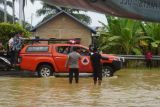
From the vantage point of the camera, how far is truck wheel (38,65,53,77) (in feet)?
83.8

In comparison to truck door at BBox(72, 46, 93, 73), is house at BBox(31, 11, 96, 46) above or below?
above

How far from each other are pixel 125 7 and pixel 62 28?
3871 cm

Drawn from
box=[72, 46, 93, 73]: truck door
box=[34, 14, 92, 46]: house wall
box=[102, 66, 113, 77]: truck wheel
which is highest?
box=[34, 14, 92, 46]: house wall

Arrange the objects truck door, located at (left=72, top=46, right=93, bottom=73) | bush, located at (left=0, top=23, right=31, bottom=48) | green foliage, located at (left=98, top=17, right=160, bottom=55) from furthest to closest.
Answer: green foliage, located at (left=98, top=17, right=160, bottom=55) → bush, located at (left=0, top=23, right=31, bottom=48) → truck door, located at (left=72, top=46, right=93, bottom=73)

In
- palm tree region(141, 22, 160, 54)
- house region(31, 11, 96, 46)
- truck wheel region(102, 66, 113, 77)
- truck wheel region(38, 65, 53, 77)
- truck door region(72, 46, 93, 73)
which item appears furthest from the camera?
house region(31, 11, 96, 46)

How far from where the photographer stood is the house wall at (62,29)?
42.3 m

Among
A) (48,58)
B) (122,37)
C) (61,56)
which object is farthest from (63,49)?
(122,37)

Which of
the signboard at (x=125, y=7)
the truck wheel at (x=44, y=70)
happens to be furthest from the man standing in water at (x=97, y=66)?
the signboard at (x=125, y=7)

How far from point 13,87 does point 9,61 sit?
6.00 m

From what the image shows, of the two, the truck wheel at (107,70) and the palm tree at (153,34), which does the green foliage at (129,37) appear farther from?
the truck wheel at (107,70)

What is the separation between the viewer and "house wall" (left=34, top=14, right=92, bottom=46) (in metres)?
42.3

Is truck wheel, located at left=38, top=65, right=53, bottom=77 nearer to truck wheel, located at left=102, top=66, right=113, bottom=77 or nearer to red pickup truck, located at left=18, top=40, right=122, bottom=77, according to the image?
red pickup truck, located at left=18, top=40, right=122, bottom=77

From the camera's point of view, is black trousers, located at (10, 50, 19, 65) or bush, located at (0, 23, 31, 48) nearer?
black trousers, located at (10, 50, 19, 65)

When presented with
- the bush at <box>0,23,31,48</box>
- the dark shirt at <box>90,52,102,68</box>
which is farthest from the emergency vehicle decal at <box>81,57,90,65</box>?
the bush at <box>0,23,31,48</box>
